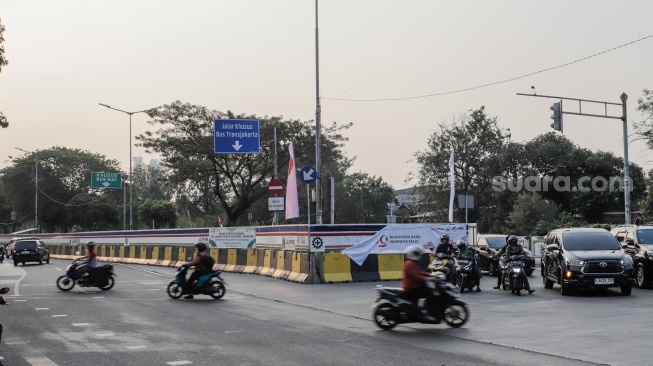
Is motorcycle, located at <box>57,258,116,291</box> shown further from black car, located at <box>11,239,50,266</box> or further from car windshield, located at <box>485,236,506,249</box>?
black car, located at <box>11,239,50,266</box>

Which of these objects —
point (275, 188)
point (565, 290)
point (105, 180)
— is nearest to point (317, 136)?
point (275, 188)

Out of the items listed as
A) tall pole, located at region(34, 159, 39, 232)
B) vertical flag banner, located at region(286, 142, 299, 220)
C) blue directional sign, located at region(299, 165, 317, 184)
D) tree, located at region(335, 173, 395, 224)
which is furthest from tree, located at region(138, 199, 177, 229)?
blue directional sign, located at region(299, 165, 317, 184)

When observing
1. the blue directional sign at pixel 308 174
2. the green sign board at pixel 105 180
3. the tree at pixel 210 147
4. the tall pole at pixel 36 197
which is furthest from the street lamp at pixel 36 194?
the blue directional sign at pixel 308 174

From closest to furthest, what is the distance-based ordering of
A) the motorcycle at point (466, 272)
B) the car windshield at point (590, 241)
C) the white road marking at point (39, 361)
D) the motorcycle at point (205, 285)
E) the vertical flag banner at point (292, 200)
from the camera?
the white road marking at point (39, 361) → the motorcycle at point (205, 285) → the car windshield at point (590, 241) → the motorcycle at point (466, 272) → the vertical flag banner at point (292, 200)

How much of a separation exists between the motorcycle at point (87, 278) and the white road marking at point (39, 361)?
12.9 meters

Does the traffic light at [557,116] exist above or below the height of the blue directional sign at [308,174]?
above

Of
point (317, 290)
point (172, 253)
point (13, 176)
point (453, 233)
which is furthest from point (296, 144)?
point (13, 176)

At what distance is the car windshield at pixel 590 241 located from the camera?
67.9 ft

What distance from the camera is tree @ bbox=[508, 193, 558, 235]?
6047 cm

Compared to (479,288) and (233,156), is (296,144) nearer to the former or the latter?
(233,156)

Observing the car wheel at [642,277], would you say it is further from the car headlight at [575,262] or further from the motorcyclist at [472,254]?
the motorcyclist at [472,254]

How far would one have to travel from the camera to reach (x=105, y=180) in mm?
66812

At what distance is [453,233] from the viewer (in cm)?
2809

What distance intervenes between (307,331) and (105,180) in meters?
56.6
